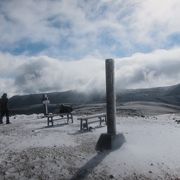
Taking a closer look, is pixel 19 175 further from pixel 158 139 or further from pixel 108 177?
pixel 158 139

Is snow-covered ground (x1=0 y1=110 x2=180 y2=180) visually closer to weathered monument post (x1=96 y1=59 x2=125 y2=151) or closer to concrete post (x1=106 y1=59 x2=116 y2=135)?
weathered monument post (x1=96 y1=59 x2=125 y2=151)

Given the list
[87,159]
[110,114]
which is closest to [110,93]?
[110,114]

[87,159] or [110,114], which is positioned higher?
[110,114]

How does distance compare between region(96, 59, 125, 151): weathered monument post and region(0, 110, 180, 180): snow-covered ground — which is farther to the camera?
region(96, 59, 125, 151): weathered monument post

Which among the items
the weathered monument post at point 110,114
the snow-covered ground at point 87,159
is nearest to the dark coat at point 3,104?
the snow-covered ground at point 87,159

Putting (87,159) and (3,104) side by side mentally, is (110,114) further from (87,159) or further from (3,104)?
(3,104)

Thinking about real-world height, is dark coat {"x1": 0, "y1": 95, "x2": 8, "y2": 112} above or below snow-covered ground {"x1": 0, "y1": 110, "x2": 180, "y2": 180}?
above

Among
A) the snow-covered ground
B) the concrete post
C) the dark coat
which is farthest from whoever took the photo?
the dark coat

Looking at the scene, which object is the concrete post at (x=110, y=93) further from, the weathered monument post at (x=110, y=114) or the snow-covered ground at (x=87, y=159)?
the snow-covered ground at (x=87, y=159)

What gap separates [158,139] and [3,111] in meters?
13.9

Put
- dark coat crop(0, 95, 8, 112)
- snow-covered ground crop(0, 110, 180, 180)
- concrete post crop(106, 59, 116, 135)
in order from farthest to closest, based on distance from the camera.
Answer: dark coat crop(0, 95, 8, 112) < concrete post crop(106, 59, 116, 135) < snow-covered ground crop(0, 110, 180, 180)

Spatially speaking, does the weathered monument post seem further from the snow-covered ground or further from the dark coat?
the dark coat

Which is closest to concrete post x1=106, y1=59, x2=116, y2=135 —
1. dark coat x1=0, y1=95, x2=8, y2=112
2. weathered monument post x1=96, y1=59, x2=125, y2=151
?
weathered monument post x1=96, y1=59, x2=125, y2=151

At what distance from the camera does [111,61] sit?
1100 centimetres
